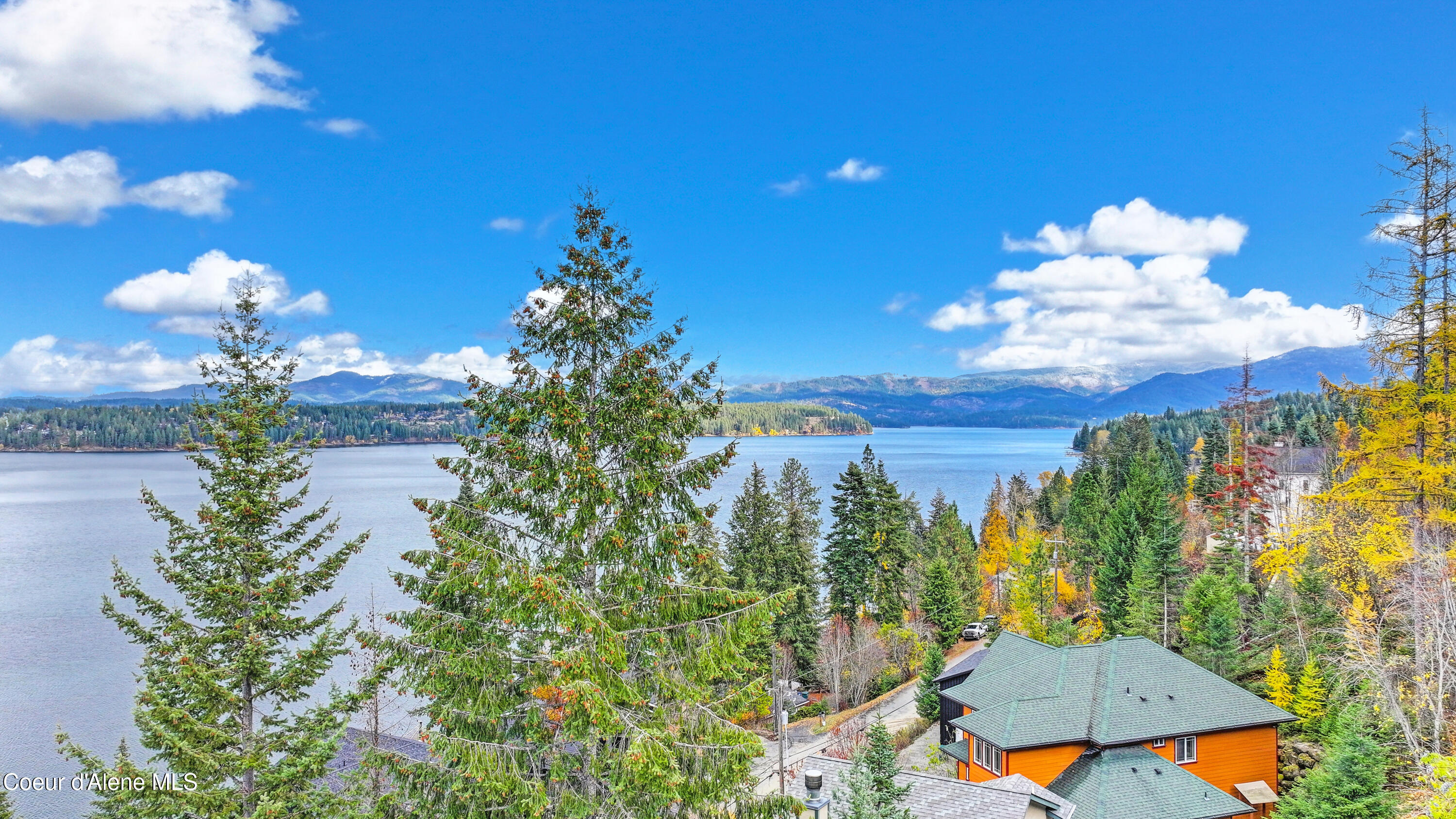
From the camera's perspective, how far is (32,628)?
36.7 m

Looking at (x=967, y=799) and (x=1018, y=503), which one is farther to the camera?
(x=1018, y=503)

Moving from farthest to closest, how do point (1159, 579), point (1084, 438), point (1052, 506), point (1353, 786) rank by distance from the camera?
point (1084, 438) → point (1052, 506) → point (1159, 579) → point (1353, 786)

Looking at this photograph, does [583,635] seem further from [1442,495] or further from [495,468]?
[1442,495]

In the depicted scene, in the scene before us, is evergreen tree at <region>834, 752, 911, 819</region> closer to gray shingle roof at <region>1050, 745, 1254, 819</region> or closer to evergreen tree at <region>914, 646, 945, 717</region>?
gray shingle roof at <region>1050, 745, 1254, 819</region>

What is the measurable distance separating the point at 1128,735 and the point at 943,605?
61.8 feet

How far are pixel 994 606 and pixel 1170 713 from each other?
3212cm

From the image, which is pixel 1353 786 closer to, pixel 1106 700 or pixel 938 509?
pixel 1106 700

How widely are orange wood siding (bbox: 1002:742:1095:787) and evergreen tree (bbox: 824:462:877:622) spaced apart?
19.9 m

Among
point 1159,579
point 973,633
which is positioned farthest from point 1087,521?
point 1159,579

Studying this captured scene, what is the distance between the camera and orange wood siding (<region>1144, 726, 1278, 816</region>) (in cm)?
1952

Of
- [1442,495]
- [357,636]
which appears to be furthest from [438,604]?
[1442,495]

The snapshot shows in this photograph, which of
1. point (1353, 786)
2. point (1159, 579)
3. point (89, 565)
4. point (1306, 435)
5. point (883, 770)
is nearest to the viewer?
point (883, 770)

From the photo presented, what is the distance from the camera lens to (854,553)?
129 ft

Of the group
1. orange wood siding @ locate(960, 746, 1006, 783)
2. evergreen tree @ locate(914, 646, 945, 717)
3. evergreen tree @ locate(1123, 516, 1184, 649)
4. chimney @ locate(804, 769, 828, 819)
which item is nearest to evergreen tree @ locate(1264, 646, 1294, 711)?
evergreen tree @ locate(1123, 516, 1184, 649)
